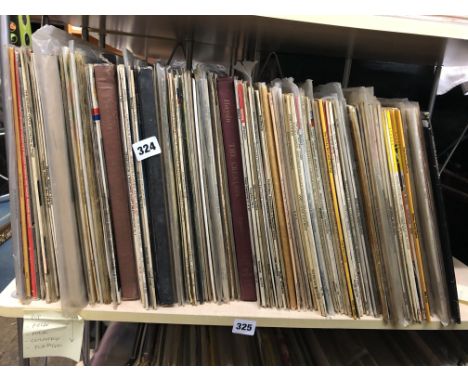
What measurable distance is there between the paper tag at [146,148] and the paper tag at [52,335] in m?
0.32

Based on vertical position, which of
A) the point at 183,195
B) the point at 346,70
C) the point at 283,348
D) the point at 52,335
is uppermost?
the point at 346,70

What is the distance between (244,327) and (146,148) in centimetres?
37

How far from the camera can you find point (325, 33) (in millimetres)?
664

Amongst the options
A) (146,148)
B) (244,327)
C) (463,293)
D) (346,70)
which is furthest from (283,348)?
(346,70)

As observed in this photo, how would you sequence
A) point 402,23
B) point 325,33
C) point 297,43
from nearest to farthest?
point 402,23, point 325,33, point 297,43

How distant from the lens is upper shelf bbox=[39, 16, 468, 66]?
555mm

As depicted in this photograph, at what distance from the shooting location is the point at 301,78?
1237 millimetres

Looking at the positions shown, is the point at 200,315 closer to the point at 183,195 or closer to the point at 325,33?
the point at 183,195

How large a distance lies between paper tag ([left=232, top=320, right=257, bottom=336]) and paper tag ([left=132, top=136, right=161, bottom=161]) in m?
0.34

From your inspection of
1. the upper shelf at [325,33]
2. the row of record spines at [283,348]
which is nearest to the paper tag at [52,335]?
the row of record spines at [283,348]

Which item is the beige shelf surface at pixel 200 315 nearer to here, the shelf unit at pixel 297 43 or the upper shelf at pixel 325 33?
the shelf unit at pixel 297 43

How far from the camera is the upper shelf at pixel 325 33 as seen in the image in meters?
0.56

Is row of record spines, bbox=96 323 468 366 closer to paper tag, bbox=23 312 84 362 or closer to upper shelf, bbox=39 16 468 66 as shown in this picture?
paper tag, bbox=23 312 84 362
